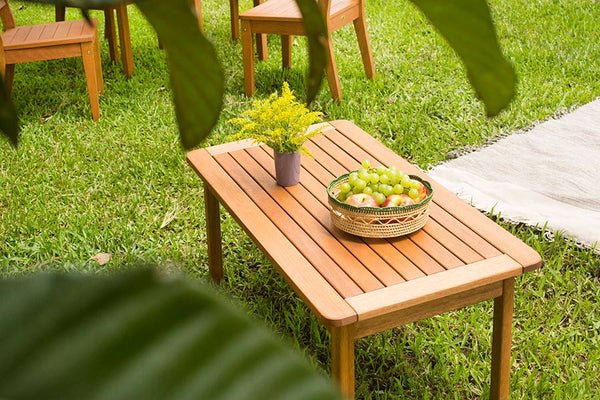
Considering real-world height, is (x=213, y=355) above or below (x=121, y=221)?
above

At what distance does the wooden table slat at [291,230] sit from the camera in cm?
176

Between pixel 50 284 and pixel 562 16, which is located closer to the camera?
pixel 50 284

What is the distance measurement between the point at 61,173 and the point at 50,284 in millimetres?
3393

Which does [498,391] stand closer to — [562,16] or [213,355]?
[213,355]

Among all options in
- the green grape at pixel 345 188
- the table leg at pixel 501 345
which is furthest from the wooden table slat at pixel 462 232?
the green grape at pixel 345 188

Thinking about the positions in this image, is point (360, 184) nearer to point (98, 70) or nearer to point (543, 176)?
point (543, 176)

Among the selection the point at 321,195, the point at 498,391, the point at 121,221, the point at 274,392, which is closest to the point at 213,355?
the point at 274,392

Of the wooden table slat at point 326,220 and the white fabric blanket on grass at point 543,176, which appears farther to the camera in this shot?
the white fabric blanket on grass at point 543,176

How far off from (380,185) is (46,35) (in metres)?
2.45

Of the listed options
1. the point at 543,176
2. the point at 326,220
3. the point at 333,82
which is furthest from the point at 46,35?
the point at 543,176

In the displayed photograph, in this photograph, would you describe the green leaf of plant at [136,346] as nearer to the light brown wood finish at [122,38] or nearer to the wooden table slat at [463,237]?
the wooden table slat at [463,237]

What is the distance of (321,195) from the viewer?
2.28m

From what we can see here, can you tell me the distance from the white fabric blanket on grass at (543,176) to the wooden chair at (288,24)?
0.92 metres

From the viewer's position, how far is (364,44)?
4.20 meters
